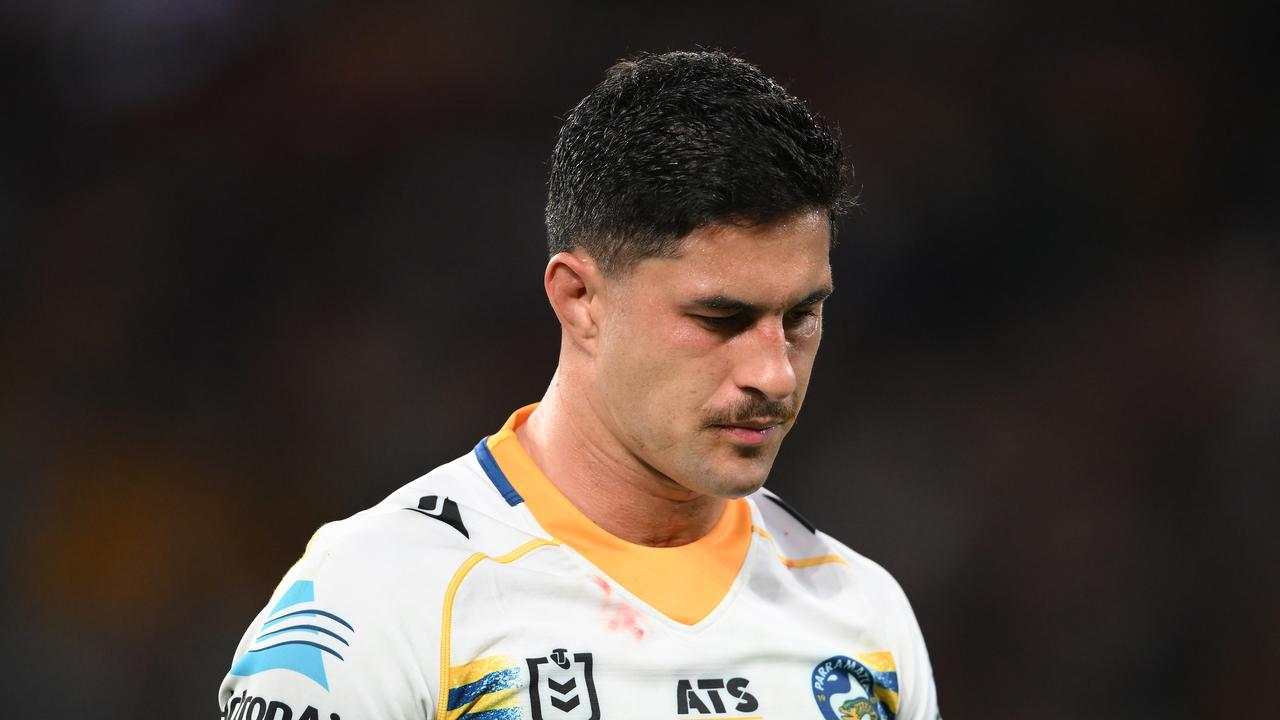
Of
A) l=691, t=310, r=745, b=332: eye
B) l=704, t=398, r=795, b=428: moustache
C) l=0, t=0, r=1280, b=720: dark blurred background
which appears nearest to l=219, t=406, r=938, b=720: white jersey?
l=704, t=398, r=795, b=428: moustache

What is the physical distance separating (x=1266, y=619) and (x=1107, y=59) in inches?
93.0

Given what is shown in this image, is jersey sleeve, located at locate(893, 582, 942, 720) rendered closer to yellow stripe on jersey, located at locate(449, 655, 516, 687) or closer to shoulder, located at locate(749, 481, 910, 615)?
shoulder, located at locate(749, 481, 910, 615)

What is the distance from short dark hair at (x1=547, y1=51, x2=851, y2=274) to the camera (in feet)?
6.81

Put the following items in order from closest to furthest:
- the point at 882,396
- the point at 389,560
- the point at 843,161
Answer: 1. the point at 389,560
2. the point at 843,161
3. the point at 882,396

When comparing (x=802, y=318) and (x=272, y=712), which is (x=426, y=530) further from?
(x=802, y=318)

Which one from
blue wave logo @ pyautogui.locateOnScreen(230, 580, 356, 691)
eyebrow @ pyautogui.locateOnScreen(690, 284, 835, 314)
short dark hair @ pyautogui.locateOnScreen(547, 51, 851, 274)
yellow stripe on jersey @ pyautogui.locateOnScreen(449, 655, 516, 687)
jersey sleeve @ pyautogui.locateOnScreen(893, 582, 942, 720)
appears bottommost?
jersey sleeve @ pyautogui.locateOnScreen(893, 582, 942, 720)

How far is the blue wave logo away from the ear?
606 millimetres

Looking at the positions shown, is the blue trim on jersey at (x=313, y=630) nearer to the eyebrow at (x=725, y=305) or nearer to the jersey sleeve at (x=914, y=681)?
the eyebrow at (x=725, y=305)

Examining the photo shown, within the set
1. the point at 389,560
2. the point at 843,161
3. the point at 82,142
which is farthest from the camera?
the point at 82,142

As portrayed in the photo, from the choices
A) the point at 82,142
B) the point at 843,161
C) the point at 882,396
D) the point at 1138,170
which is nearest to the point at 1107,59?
the point at 1138,170

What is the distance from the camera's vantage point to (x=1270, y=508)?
17.2ft

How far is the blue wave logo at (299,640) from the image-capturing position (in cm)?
197

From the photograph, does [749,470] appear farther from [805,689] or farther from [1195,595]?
[1195,595]

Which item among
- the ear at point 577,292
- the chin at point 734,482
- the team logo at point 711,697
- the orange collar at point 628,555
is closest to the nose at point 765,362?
the chin at point 734,482
